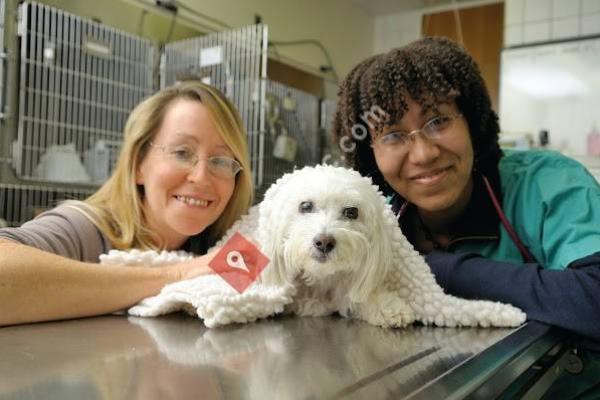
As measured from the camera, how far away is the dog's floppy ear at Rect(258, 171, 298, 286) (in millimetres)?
763

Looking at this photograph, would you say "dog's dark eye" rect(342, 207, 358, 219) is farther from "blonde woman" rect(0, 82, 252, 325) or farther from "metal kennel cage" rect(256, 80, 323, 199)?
"metal kennel cage" rect(256, 80, 323, 199)

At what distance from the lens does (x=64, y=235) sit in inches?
33.7

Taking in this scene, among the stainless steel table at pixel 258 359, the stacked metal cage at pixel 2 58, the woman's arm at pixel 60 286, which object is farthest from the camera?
the stacked metal cage at pixel 2 58

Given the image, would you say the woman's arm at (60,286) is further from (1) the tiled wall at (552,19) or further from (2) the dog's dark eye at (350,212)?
(1) the tiled wall at (552,19)

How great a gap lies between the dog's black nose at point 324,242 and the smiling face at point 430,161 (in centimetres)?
27

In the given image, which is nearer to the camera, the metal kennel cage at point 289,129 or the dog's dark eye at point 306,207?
the dog's dark eye at point 306,207

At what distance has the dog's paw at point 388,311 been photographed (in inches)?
28.5

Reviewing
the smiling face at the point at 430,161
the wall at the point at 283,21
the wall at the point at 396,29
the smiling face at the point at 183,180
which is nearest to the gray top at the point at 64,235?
the smiling face at the point at 183,180

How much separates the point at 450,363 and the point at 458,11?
356cm

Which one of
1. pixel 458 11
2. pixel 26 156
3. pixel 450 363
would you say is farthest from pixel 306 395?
pixel 458 11

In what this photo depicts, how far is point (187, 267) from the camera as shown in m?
0.81

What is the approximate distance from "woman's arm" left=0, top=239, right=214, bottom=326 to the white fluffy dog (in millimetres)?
190

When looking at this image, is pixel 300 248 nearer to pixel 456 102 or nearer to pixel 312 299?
pixel 312 299

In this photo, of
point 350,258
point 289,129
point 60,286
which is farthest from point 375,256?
point 289,129
